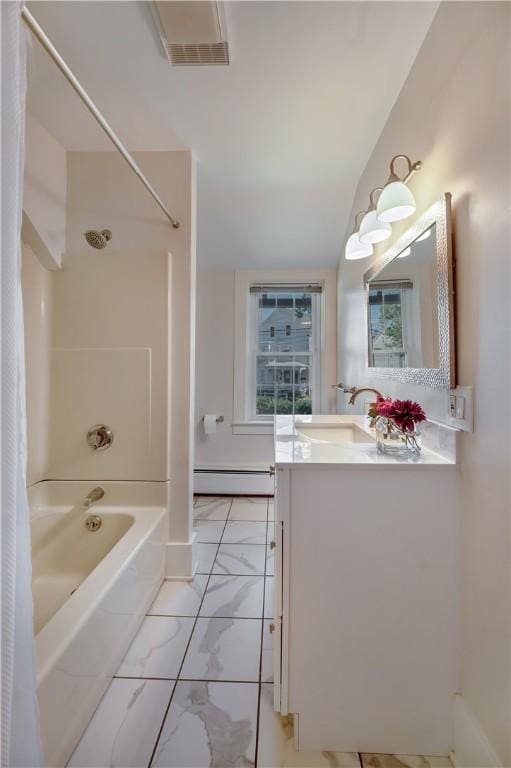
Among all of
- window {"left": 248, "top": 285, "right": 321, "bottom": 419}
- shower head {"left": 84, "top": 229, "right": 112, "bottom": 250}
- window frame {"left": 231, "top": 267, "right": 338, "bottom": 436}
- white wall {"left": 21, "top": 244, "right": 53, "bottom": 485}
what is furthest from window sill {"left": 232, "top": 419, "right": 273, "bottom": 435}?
shower head {"left": 84, "top": 229, "right": 112, "bottom": 250}

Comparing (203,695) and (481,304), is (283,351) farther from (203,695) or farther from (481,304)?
(203,695)

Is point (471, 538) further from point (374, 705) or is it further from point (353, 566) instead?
point (374, 705)

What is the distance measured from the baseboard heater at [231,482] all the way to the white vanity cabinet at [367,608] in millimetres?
2022

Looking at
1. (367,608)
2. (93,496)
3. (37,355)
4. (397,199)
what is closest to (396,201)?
(397,199)

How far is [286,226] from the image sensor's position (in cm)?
258

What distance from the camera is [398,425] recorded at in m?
1.12

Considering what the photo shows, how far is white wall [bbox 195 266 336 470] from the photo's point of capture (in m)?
3.10

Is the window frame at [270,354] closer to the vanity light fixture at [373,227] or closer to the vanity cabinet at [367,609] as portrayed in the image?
the vanity light fixture at [373,227]

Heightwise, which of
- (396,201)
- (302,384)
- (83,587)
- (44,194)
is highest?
(44,194)

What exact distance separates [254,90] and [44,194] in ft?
3.84

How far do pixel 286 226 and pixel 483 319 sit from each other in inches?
79.6

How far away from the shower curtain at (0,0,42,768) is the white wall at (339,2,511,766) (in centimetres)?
107

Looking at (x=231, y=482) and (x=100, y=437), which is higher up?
(x=100, y=437)

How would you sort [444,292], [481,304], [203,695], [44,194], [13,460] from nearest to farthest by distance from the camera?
[13,460], [481,304], [444,292], [203,695], [44,194]
